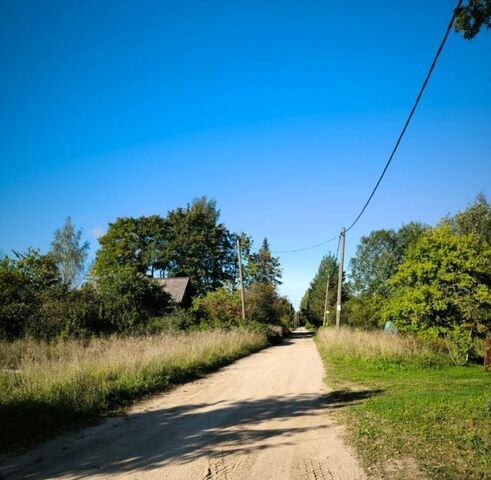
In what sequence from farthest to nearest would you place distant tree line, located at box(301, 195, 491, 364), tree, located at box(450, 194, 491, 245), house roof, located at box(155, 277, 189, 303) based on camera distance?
house roof, located at box(155, 277, 189, 303)
tree, located at box(450, 194, 491, 245)
distant tree line, located at box(301, 195, 491, 364)

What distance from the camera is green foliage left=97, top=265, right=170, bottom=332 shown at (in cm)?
2158

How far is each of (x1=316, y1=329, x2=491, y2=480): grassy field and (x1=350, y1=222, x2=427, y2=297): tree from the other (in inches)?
1543

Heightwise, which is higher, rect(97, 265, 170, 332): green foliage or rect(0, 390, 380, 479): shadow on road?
rect(97, 265, 170, 332): green foliage

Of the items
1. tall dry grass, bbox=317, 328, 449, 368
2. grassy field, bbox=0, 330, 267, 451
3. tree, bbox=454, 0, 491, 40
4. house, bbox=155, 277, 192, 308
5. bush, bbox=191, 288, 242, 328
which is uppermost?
tree, bbox=454, 0, 491, 40

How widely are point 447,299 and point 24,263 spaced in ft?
98.7

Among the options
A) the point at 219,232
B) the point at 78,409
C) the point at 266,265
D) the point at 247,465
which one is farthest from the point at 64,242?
the point at 247,465

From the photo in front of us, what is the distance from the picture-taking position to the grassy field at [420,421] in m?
4.80

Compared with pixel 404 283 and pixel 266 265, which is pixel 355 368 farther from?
pixel 266 265

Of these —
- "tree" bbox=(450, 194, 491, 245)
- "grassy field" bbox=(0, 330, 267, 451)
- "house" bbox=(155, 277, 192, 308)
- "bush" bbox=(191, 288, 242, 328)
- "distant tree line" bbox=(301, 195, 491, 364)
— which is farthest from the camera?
"house" bbox=(155, 277, 192, 308)

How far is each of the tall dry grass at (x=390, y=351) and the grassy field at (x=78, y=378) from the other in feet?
20.2

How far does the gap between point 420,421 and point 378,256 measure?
49.4 metres

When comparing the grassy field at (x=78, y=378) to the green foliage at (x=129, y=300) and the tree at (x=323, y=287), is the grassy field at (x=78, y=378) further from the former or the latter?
the tree at (x=323, y=287)

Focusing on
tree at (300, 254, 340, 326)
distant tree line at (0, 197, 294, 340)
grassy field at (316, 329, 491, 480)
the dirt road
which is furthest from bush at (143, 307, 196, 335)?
tree at (300, 254, 340, 326)

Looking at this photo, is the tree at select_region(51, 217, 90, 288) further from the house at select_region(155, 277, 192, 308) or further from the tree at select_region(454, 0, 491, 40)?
the tree at select_region(454, 0, 491, 40)
